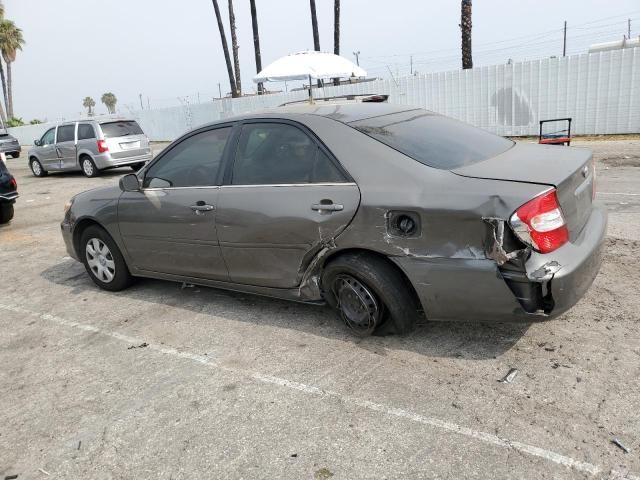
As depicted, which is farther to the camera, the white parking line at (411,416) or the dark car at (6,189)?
the dark car at (6,189)

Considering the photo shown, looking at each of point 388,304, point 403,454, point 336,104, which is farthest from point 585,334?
point 336,104

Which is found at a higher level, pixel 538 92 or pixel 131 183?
pixel 538 92

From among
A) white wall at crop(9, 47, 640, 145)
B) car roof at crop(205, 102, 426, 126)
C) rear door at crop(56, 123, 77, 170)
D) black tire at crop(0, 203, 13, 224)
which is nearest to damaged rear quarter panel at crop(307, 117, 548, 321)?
car roof at crop(205, 102, 426, 126)

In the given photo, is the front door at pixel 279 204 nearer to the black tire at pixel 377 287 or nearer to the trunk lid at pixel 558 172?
the black tire at pixel 377 287

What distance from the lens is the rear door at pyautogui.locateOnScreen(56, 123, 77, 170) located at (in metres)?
15.5

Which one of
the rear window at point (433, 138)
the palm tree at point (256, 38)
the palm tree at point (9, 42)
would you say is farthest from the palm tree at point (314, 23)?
the palm tree at point (9, 42)

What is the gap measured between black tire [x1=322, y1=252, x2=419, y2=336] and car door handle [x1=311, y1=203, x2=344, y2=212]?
0.31 meters

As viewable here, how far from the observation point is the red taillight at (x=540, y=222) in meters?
2.88

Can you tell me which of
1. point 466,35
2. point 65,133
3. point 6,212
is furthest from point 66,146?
point 466,35

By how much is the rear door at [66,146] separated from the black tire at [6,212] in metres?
6.44

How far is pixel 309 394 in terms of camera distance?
3133mm

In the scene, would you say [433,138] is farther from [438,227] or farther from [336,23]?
[336,23]

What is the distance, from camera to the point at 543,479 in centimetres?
230

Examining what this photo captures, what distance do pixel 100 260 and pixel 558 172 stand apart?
4103 mm
